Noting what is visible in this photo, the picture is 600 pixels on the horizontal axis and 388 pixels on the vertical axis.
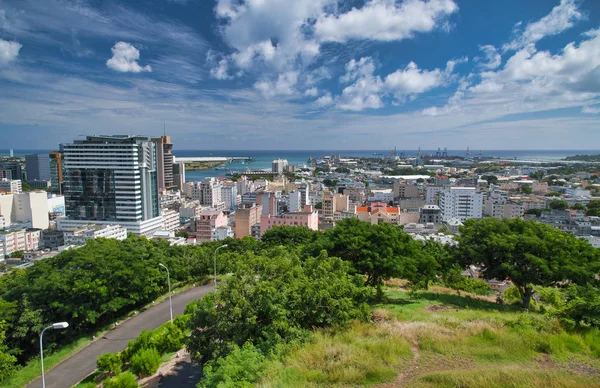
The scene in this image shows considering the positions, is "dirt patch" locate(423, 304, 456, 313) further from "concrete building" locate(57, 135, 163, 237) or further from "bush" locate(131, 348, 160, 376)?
"concrete building" locate(57, 135, 163, 237)

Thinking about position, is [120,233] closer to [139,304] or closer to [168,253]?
[168,253]

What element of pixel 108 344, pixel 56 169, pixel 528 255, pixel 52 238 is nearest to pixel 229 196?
pixel 52 238

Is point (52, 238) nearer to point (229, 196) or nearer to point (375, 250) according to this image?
point (229, 196)

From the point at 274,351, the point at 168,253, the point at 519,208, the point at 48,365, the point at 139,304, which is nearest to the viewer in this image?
the point at 274,351

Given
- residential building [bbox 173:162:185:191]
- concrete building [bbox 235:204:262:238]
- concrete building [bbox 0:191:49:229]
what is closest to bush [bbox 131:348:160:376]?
concrete building [bbox 235:204:262:238]

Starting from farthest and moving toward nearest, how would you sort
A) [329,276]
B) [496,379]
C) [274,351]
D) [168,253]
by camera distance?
[168,253] → [329,276] → [274,351] → [496,379]

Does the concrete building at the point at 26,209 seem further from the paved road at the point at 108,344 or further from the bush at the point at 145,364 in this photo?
the bush at the point at 145,364

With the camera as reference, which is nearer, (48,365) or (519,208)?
(48,365)

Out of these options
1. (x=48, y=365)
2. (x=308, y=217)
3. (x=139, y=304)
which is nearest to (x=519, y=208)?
(x=308, y=217)
